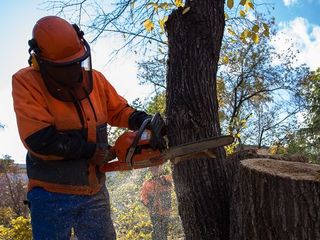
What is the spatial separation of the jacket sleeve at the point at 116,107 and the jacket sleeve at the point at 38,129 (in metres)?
0.47

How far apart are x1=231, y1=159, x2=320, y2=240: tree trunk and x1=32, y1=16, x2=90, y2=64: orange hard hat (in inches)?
44.7

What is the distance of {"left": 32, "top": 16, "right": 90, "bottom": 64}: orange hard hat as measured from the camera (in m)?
2.30

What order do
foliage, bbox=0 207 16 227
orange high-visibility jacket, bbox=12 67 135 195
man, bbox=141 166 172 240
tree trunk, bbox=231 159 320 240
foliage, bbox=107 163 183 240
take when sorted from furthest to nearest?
1. foliage, bbox=0 207 16 227
2. man, bbox=141 166 172 240
3. foliage, bbox=107 163 183 240
4. orange high-visibility jacket, bbox=12 67 135 195
5. tree trunk, bbox=231 159 320 240

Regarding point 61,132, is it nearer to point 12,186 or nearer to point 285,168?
point 285,168

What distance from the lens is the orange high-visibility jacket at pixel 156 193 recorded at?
8438 mm

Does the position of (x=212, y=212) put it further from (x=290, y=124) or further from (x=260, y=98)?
(x=290, y=124)

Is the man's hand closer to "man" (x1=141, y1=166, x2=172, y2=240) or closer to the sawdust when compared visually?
the sawdust

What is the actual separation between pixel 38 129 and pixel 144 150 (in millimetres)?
603

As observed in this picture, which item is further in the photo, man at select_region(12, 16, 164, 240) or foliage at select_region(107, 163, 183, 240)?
foliage at select_region(107, 163, 183, 240)

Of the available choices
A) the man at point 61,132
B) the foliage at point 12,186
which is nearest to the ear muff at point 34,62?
the man at point 61,132

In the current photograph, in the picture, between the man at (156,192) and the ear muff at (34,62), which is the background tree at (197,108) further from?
the man at (156,192)

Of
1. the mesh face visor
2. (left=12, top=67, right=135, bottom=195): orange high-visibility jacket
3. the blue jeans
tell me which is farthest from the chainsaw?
the mesh face visor

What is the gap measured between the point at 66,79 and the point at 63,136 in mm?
333

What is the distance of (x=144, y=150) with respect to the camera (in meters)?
2.43
